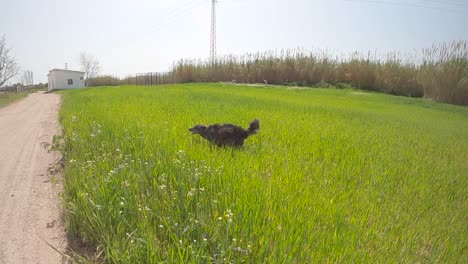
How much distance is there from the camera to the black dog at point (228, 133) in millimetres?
3266

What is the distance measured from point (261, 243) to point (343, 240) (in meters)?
0.53

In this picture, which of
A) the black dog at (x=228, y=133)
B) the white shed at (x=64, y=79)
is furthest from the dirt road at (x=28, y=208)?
the white shed at (x=64, y=79)

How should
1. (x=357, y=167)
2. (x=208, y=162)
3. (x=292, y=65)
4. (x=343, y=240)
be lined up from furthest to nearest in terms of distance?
(x=292, y=65)
(x=357, y=167)
(x=208, y=162)
(x=343, y=240)

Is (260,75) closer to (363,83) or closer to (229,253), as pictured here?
(363,83)

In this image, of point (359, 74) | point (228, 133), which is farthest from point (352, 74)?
point (228, 133)

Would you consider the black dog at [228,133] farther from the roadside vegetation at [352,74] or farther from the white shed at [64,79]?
the white shed at [64,79]

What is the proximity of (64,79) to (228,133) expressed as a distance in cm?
5011

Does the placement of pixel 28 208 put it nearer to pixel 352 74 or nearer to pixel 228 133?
pixel 228 133

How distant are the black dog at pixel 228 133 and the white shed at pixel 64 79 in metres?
48.7

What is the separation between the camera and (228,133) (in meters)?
3.27

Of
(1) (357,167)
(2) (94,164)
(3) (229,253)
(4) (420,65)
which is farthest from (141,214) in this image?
(4) (420,65)

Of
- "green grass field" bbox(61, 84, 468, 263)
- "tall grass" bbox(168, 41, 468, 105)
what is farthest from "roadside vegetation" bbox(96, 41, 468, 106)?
"green grass field" bbox(61, 84, 468, 263)

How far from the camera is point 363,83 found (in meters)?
23.3

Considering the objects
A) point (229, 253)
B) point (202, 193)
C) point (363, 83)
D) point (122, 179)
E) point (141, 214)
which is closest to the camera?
point (229, 253)
